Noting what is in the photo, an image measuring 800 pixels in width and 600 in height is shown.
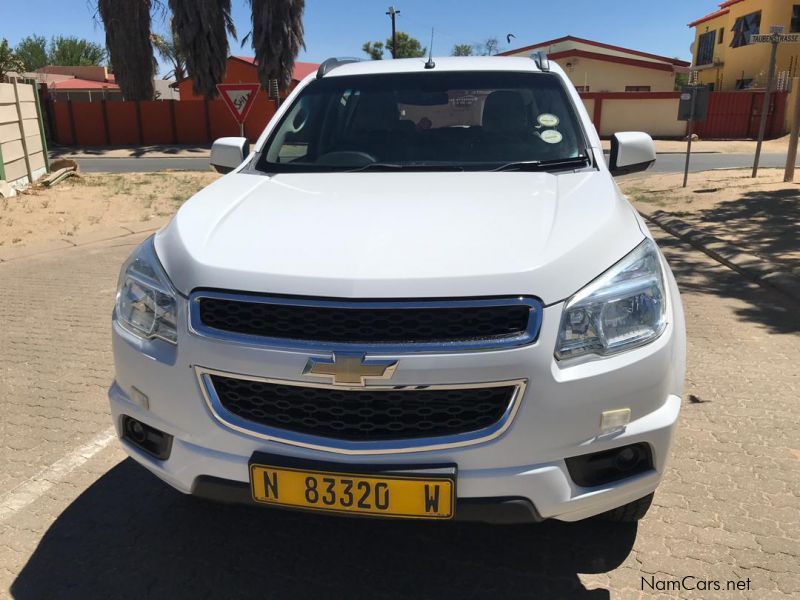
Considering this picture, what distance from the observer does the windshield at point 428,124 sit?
10.9 feet

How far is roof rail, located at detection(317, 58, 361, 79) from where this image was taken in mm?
4020

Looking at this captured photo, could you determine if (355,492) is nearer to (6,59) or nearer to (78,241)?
(78,241)

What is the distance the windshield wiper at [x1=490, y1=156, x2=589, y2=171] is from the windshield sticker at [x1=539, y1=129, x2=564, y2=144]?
0.61 ft

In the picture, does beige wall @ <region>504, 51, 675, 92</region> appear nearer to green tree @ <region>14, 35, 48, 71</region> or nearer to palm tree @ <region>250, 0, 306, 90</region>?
palm tree @ <region>250, 0, 306, 90</region>

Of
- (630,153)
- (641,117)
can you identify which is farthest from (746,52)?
(630,153)

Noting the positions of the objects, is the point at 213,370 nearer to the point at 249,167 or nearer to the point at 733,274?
the point at 249,167

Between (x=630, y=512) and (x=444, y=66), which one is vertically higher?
(x=444, y=66)

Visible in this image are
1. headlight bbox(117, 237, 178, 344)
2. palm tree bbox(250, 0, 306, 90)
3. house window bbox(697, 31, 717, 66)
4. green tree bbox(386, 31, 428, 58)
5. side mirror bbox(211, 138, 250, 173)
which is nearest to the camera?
headlight bbox(117, 237, 178, 344)

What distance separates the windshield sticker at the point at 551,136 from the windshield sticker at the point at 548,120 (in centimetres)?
6

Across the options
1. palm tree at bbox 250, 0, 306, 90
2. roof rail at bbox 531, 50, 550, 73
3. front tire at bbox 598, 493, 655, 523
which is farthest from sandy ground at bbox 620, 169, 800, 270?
palm tree at bbox 250, 0, 306, 90

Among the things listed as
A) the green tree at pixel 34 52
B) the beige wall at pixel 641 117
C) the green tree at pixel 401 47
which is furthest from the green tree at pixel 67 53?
the beige wall at pixel 641 117

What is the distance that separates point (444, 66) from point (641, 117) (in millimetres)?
30849

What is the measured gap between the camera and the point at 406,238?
2.22 meters

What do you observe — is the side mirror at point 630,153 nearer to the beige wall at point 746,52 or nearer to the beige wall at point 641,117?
the beige wall at point 641,117
